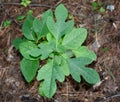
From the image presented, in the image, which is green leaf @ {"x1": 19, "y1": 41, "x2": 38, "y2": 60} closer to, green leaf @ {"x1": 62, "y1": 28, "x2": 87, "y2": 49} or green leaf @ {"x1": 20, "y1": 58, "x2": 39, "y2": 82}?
green leaf @ {"x1": 20, "y1": 58, "x2": 39, "y2": 82}

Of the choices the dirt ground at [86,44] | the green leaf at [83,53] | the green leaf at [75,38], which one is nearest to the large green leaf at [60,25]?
the green leaf at [75,38]

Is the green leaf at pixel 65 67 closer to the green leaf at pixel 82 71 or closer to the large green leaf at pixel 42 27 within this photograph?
the green leaf at pixel 82 71

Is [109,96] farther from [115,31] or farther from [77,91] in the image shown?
[115,31]

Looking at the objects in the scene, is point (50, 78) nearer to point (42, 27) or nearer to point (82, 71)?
point (82, 71)

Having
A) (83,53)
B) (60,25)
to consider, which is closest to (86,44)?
(83,53)

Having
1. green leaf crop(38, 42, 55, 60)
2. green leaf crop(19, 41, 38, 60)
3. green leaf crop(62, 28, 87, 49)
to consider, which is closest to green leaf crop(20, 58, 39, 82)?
green leaf crop(19, 41, 38, 60)

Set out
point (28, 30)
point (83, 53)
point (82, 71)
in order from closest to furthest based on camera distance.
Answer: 1. point (82, 71)
2. point (83, 53)
3. point (28, 30)

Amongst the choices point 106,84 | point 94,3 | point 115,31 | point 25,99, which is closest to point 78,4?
point 94,3
